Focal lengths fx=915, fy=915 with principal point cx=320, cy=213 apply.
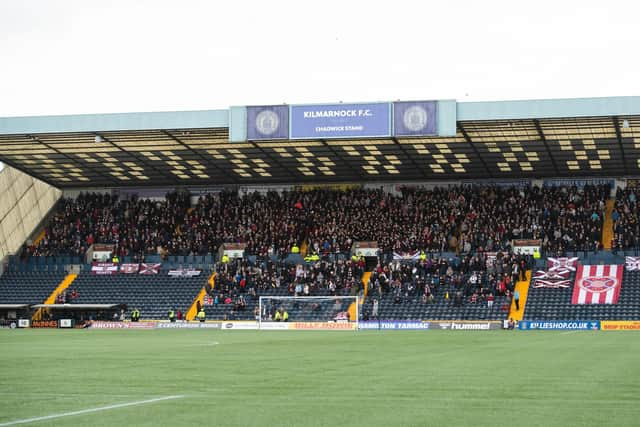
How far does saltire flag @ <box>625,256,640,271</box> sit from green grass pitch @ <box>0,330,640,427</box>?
3472 cm

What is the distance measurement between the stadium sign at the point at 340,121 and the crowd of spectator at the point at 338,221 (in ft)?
38.0

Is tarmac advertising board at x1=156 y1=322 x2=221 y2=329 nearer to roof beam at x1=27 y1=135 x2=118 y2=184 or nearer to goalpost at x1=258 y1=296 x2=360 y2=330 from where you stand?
goalpost at x1=258 y1=296 x2=360 y2=330

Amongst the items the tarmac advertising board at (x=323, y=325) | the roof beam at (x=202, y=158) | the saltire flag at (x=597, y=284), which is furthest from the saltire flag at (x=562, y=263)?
the roof beam at (x=202, y=158)

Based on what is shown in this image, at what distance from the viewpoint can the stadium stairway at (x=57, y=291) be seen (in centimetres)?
6088

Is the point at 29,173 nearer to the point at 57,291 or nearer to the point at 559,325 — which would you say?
the point at 57,291

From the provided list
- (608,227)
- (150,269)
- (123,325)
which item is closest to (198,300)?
(123,325)

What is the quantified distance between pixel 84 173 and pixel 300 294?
74.2ft

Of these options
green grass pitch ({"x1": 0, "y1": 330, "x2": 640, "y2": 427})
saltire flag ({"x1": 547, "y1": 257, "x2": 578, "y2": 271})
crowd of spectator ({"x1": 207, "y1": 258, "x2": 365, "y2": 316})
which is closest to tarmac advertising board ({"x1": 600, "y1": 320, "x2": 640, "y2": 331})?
saltire flag ({"x1": 547, "y1": 257, "x2": 578, "y2": 271})

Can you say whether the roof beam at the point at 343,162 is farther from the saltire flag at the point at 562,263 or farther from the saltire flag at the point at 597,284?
the saltire flag at the point at 597,284

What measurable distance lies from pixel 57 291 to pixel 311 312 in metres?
20.7

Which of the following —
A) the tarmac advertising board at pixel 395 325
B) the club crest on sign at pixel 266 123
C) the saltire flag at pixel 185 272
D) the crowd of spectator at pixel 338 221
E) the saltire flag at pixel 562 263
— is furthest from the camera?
the saltire flag at pixel 185 272

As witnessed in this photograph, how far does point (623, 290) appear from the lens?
53219 millimetres

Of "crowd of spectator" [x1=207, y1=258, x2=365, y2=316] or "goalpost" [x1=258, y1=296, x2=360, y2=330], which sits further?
"crowd of spectator" [x1=207, y1=258, x2=365, y2=316]

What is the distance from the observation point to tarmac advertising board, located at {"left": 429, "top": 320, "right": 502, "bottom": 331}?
50.8 m
